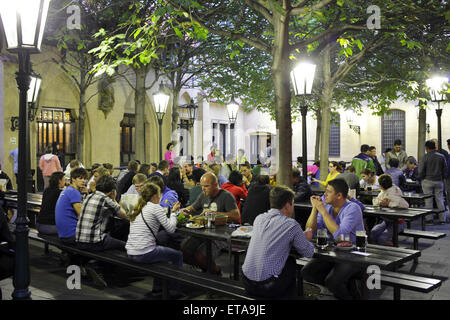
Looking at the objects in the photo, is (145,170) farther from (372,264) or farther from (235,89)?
(235,89)

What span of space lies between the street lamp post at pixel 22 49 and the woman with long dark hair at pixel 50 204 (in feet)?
6.73

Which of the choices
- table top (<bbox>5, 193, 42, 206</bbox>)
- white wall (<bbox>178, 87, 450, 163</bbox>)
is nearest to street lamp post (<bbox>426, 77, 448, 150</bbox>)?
table top (<bbox>5, 193, 42, 206</bbox>)

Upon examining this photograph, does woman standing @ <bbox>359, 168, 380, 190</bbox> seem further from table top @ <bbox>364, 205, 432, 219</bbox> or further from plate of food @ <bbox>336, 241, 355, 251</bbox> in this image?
plate of food @ <bbox>336, 241, 355, 251</bbox>

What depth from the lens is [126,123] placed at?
22859 millimetres

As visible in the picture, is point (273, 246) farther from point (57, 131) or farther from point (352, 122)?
point (352, 122)

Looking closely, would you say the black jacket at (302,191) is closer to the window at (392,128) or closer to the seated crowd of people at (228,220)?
the seated crowd of people at (228,220)

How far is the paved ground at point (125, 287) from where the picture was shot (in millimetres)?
5555

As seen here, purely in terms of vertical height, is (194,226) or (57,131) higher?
(57,131)

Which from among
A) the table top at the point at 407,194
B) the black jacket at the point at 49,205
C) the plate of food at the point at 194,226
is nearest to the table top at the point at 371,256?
the plate of food at the point at 194,226

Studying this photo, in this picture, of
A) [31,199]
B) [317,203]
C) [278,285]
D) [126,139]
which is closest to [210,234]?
[317,203]

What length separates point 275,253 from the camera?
391cm

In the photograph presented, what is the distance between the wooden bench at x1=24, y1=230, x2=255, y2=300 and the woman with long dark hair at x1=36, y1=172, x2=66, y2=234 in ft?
2.84

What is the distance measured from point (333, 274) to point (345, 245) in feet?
1.08

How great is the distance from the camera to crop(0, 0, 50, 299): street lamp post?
15.5 ft
